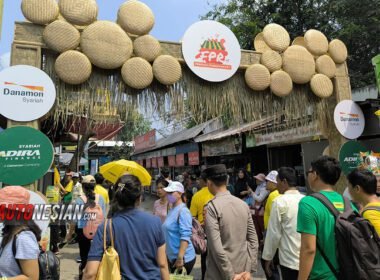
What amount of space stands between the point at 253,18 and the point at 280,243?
13830 mm

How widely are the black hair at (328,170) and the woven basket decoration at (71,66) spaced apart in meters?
3.05

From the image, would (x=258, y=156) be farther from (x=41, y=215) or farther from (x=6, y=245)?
(x=6, y=245)

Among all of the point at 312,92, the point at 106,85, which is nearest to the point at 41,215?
the point at 106,85

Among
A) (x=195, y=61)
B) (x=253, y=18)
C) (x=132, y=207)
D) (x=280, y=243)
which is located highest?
(x=253, y=18)

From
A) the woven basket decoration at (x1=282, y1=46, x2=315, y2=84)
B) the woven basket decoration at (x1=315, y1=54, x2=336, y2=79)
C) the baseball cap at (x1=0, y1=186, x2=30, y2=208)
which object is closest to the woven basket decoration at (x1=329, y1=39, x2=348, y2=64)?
the woven basket decoration at (x1=315, y1=54, x2=336, y2=79)

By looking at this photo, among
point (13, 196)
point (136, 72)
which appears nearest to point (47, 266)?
point (13, 196)

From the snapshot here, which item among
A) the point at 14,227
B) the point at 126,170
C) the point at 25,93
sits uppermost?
the point at 25,93

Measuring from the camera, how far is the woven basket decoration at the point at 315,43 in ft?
18.5

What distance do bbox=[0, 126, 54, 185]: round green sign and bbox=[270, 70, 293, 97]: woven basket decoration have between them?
3413mm

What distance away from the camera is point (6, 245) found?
1961mm

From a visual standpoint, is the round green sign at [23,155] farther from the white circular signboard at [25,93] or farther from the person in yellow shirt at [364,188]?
the person in yellow shirt at [364,188]

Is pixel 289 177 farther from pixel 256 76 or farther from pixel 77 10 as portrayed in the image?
pixel 77 10

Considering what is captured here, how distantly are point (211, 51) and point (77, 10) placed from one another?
6.20ft

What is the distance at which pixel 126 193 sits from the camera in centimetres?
223
